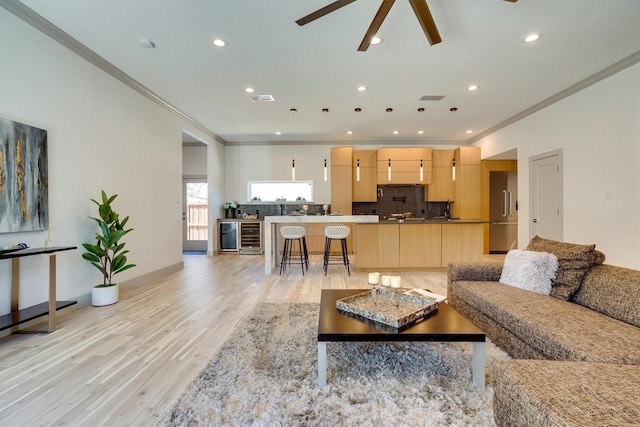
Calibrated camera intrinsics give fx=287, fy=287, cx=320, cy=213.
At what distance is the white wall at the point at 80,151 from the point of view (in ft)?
8.51

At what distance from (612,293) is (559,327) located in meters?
0.63

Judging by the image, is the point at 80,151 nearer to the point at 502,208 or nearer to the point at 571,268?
the point at 571,268

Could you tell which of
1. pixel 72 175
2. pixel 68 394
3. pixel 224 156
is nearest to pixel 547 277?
pixel 68 394

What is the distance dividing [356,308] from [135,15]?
3.25 metres

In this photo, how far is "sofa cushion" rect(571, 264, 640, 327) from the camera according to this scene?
5.92 feet

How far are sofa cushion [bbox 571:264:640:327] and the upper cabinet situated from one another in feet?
16.5

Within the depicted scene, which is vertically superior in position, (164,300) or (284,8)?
(284,8)

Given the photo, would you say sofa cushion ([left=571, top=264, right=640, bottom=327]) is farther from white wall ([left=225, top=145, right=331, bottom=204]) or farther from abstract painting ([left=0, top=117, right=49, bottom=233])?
white wall ([left=225, top=145, right=331, bottom=204])

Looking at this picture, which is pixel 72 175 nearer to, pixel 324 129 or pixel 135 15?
pixel 135 15

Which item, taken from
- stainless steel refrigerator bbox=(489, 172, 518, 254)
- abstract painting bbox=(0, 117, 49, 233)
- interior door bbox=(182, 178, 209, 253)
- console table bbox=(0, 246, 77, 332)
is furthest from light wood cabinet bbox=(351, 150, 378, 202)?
console table bbox=(0, 246, 77, 332)

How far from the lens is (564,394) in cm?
106

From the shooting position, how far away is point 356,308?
2000 mm

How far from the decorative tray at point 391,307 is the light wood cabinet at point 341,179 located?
4.86 metres

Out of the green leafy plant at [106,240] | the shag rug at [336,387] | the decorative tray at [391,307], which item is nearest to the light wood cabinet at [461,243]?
the shag rug at [336,387]
